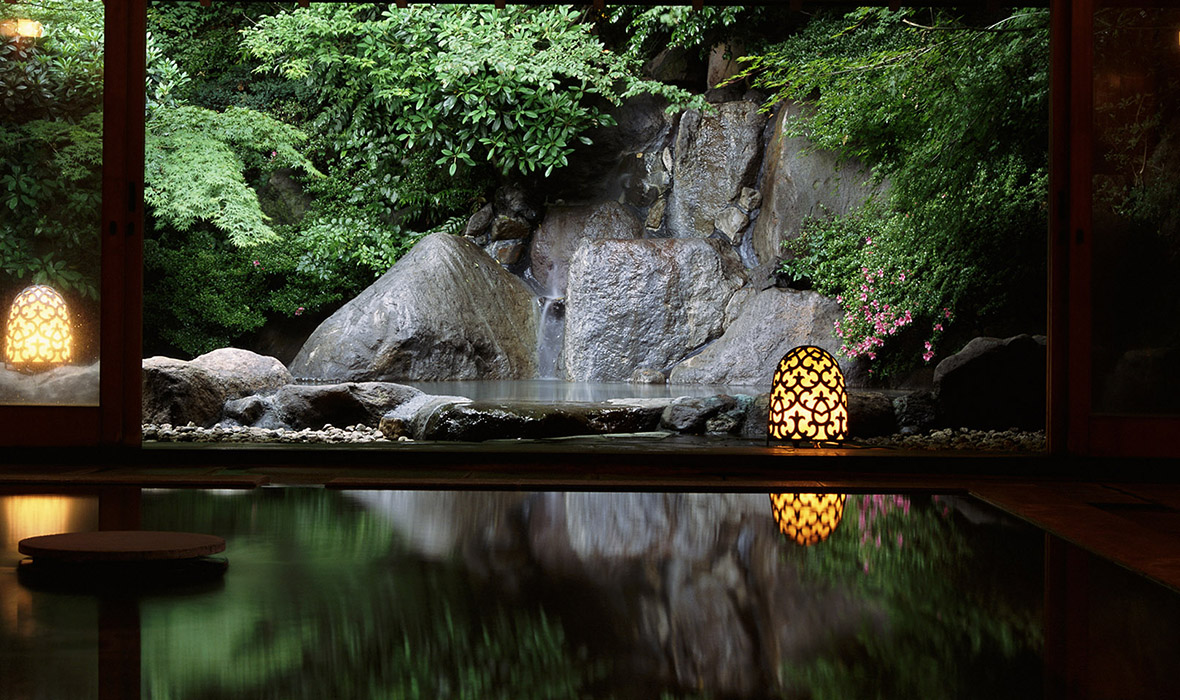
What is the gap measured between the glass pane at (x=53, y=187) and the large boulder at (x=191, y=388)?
2.05m

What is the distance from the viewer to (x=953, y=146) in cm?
617

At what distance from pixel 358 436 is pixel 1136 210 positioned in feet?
12.3

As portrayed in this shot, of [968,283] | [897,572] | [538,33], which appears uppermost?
[538,33]

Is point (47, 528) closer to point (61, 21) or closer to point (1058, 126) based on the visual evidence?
point (61, 21)

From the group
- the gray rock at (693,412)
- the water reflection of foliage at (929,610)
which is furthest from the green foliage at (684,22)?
the water reflection of foliage at (929,610)

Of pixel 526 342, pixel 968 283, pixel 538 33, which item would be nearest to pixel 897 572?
pixel 968 283

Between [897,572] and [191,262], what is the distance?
9.44 m

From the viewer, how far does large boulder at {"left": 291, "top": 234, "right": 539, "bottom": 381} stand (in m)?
8.39

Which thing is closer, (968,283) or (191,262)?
(968,283)

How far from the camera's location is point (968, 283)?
6.76 m

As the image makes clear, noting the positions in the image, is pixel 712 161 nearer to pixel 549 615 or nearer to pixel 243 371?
pixel 243 371

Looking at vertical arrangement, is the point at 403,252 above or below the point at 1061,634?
above

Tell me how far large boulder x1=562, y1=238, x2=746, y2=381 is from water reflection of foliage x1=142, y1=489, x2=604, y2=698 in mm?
7412

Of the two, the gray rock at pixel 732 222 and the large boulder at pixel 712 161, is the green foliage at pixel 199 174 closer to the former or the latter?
the large boulder at pixel 712 161
